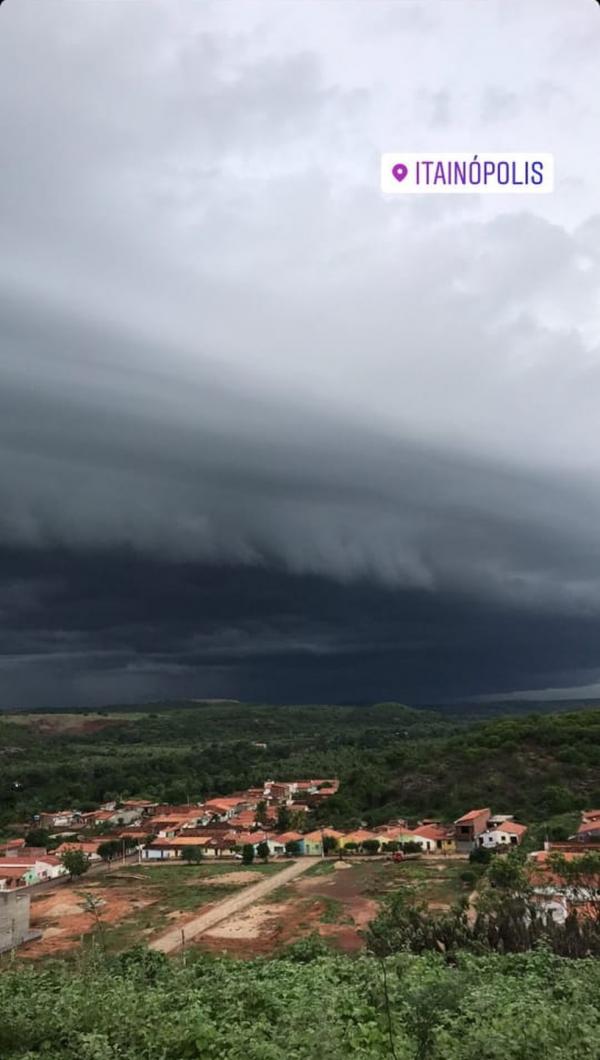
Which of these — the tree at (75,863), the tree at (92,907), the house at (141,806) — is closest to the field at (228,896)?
the tree at (75,863)

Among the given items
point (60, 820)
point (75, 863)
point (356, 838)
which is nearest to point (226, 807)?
point (60, 820)

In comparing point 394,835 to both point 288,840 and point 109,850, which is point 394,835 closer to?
point 288,840

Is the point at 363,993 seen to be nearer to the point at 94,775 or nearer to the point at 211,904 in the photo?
the point at 211,904

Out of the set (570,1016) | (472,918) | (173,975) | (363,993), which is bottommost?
(472,918)

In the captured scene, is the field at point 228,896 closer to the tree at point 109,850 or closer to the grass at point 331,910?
the grass at point 331,910

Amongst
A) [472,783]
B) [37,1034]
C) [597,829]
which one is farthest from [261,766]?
[37,1034]

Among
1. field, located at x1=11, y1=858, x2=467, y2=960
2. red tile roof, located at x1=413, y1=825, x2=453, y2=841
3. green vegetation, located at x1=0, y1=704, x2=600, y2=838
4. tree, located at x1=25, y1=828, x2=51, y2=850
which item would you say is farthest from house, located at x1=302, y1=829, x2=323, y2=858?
tree, located at x1=25, y1=828, x2=51, y2=850
